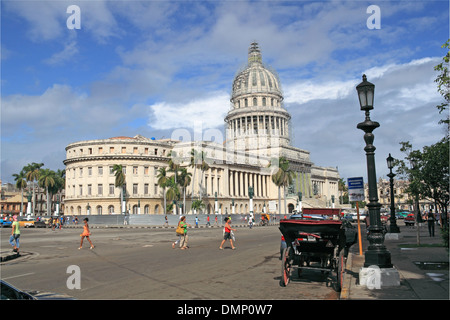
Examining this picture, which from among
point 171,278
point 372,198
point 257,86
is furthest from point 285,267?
point 257,86

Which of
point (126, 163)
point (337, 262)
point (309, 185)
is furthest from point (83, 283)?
point (309, 185)

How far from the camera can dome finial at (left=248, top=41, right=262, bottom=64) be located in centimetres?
13338

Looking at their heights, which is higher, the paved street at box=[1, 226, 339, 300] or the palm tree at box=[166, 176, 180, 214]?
the palm tree at box=[166, 176, 180, 214]

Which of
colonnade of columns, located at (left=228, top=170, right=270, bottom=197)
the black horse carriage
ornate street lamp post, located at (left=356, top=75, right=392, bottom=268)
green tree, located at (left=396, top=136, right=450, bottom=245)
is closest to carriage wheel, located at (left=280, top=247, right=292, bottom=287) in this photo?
the black horse carriage

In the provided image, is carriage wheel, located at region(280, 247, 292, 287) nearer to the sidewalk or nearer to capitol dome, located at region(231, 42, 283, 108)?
the sidewalk

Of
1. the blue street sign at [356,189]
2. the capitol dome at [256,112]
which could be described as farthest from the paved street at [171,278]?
the capitol dome at [256,112]

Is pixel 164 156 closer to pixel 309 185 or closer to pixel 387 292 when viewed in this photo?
pixel 309 185

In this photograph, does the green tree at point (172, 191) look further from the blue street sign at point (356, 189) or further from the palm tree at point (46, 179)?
the blue street sign at point (356, 189)

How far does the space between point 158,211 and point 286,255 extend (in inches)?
2946

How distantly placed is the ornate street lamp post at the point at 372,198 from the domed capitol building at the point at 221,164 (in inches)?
2039

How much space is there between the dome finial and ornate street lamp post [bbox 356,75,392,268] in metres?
127

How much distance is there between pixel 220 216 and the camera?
2537 inches

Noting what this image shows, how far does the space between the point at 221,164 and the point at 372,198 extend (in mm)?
81322

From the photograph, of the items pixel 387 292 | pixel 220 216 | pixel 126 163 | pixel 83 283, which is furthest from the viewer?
→ pixel 126 163
